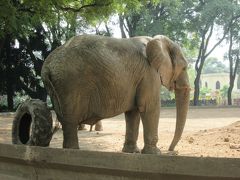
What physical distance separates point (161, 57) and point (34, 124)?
82.7 inches

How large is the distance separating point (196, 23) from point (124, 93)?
34759 mm

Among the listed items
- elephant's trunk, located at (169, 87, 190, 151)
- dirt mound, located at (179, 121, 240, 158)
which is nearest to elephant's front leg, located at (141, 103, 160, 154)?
elephant's trunk, located at (169, 87, 190, 151)

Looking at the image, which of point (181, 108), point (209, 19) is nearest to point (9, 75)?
point (209, 19)

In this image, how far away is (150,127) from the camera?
256 inches

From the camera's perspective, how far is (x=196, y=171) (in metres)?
2.74

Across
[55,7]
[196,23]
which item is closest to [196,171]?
[55,7]

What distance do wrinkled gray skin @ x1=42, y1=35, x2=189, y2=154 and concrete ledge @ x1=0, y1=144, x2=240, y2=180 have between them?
1463 millimetres

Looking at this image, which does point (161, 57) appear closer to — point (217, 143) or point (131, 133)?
point (131, 133)

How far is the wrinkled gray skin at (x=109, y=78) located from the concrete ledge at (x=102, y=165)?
1.46 m

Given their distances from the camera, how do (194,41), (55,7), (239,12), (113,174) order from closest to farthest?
(113,174), (55,7), (239,12), (194,41)

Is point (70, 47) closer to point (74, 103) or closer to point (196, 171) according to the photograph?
point (74, 103)

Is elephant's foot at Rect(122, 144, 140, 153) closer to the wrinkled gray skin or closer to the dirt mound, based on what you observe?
the wrinkled gray skin

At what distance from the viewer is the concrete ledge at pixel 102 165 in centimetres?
270

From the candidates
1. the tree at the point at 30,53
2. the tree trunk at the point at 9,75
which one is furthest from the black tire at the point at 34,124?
the tree trunk at the point at 9,75
